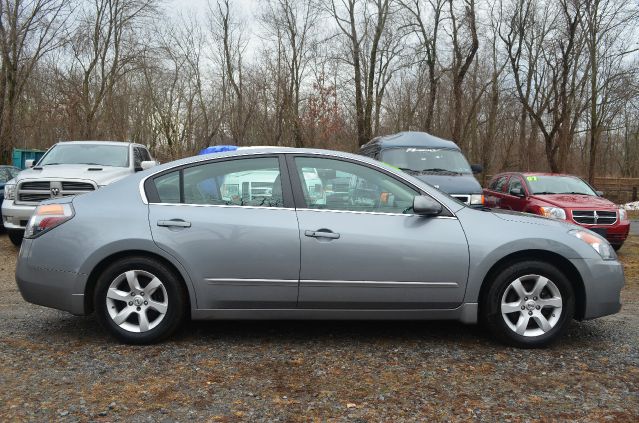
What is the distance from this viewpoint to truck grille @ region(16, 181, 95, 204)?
8.30 metres

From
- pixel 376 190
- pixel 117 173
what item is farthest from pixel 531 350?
pixel 117 173

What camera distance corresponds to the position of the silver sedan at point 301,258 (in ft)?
13.0

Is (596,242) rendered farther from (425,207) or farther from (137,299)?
(137,299)

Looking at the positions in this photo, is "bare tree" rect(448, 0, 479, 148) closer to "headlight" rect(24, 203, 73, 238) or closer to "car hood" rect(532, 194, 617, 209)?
"car hood" rect(532, 194, 617, 209)

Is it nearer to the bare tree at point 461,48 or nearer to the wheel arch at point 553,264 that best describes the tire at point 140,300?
the wheel arch at point 553,264

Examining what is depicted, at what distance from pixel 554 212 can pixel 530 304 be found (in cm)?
573

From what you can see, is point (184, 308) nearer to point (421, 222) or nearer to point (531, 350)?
point (421, 222)

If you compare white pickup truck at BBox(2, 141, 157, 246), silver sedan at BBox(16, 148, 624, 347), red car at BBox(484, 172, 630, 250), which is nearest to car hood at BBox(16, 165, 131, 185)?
white pickup truck at BBox(2, 141, 157, 246)

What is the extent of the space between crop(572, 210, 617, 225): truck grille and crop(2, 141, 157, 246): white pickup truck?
7268mm

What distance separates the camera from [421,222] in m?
4.06

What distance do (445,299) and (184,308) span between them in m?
2.00

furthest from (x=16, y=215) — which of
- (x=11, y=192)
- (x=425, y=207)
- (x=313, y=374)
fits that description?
(x=425, y=207)

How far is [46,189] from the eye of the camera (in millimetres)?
8336

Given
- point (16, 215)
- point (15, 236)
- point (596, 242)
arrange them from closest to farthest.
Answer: point (596, 242) < point (16, 215) < point (15, 236)
